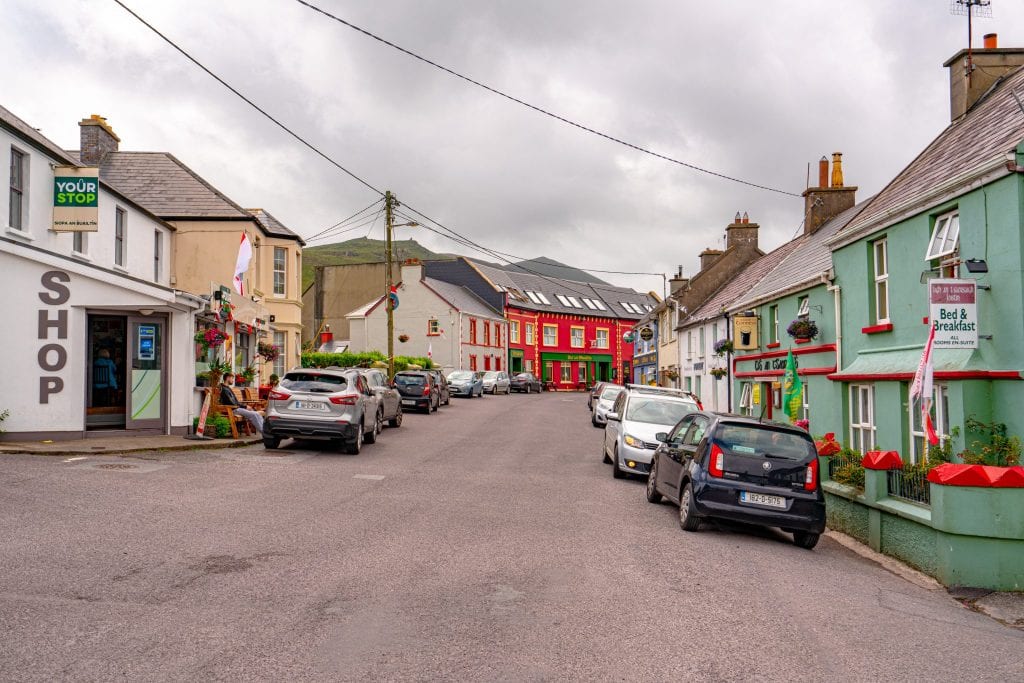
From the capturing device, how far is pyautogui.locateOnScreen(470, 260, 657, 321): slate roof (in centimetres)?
7050

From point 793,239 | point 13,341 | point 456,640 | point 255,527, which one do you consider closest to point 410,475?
point 255,527

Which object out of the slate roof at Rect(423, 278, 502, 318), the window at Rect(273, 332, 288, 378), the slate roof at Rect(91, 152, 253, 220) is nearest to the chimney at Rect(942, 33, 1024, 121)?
the slate roof at Rect(91, 152, 253, 220)

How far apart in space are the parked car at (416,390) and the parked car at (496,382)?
19.0 meters

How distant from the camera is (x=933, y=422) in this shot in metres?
12.0

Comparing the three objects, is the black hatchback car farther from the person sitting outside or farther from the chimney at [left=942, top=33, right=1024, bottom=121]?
the person sitting outside

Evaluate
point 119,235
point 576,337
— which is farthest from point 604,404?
point 576,337

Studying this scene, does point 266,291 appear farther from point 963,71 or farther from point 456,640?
point 456,640

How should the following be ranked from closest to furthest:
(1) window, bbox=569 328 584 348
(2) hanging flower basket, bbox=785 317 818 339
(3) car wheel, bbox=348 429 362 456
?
(3) car wheel, bbox=348 429 362 456 → (2) hanging flower basket, bbox=785 317 818 339 → (1) window, bbox=569 328 584 348

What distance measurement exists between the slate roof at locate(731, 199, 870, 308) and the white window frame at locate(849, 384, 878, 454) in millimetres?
3201

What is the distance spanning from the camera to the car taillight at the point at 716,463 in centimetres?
1065

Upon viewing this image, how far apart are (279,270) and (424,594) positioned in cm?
2573

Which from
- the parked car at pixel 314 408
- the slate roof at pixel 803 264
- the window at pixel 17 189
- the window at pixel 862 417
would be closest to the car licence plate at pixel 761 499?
the window at pixel 862 417

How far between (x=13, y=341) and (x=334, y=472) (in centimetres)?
682

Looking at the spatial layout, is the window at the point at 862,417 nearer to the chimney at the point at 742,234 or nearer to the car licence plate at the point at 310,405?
A: the car licence plate at the point at 310,405
